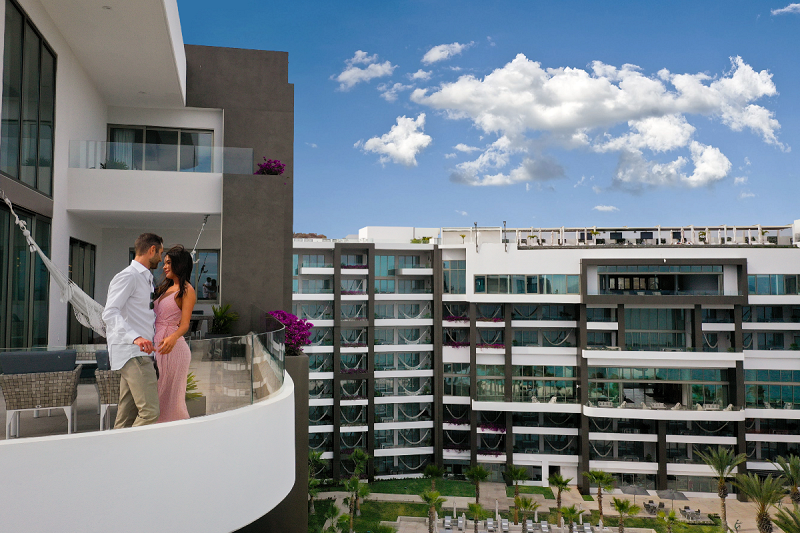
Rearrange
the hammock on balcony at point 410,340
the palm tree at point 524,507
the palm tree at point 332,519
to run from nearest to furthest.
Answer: the palm tree at point 332,519 < the palm tree at point 524,507 < the hammock on balcony at point 410,340

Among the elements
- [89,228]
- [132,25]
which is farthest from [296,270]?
[132,25]

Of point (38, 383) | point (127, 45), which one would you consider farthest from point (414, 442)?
point (38, 383)

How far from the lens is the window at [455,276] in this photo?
34.7 meters

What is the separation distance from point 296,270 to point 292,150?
1833cm

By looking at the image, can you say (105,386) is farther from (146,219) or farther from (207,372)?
(146,219)

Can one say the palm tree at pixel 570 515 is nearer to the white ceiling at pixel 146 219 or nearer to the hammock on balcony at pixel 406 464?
the hammock on balcony at pixel 406 464

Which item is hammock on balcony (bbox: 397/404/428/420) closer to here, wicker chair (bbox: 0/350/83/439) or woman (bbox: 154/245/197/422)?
woman (bbox: 154/245/197/422)

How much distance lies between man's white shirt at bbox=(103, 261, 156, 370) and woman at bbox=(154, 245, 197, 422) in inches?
7.5

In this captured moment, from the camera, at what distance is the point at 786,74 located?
134 ft

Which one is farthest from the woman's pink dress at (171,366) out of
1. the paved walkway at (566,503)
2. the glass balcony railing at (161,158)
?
the paved walkway at (566,503)

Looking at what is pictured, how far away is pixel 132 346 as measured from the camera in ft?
16.0

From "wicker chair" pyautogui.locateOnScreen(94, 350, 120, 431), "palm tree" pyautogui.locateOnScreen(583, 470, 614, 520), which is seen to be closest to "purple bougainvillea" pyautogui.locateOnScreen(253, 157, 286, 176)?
"wicker chair" pyautogui.locateOnScreen(94, 350, 120, 431)

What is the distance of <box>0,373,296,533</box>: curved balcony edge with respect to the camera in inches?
167

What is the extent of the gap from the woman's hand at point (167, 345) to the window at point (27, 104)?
5169mm
